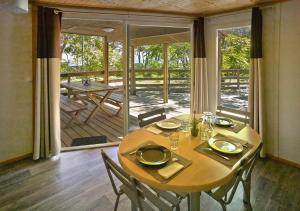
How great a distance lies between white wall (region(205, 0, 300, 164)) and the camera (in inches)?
120

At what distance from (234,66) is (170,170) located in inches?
120

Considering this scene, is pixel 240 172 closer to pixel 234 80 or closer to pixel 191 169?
pixel 191 169

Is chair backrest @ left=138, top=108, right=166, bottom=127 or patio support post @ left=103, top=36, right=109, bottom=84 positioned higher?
patio support post @ left=103, top=36, right=109, bottom=84

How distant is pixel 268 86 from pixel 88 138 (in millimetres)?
3080

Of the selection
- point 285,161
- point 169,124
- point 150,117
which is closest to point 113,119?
point 150,117

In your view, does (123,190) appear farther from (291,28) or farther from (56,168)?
(291,28)

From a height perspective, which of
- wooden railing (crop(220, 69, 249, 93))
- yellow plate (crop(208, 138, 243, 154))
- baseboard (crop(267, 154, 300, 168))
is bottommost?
baseboard (crop(267, 154, 300, 168))

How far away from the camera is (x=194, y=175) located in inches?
58.4

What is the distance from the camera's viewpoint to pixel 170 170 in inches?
59.9

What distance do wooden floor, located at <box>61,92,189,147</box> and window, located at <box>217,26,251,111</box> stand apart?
1397mm

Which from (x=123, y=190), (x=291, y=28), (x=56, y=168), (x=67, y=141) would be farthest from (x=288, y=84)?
(x=67, y=141)

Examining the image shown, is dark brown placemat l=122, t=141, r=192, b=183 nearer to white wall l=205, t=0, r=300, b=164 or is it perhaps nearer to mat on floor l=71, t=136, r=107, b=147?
white wall l=205, t=0, r=300, b=164

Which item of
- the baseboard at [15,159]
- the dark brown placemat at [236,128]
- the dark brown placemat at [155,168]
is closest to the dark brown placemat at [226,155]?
the dark brown placemat at [155,168]

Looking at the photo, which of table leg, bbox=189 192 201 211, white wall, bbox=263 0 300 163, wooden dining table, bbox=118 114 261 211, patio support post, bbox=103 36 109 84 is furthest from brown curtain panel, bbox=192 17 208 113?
patio support post, bbox=103 36 109 84
